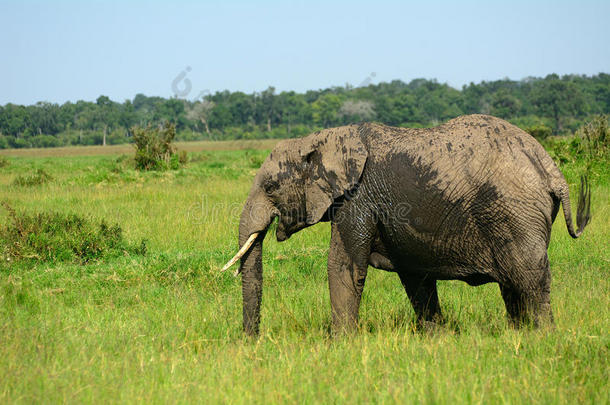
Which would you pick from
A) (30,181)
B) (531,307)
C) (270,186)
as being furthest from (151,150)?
(531,307)

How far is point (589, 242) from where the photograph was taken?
10.0m

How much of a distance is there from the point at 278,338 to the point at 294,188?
4.41 ft

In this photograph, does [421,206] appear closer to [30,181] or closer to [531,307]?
[531,307]

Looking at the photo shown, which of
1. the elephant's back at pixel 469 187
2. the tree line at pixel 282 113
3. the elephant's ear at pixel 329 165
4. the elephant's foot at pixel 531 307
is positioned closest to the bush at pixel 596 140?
the elephant's foot at pixel 531 307

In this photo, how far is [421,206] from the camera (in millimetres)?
5422

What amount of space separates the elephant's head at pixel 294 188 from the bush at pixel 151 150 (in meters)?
16.4

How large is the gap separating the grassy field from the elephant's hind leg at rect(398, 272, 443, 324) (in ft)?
0.71

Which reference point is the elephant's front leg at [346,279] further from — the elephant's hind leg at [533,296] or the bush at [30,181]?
the bush at [30,181]

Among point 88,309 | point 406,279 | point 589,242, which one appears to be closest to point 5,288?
point 88,309

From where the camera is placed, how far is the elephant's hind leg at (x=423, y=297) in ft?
20.5

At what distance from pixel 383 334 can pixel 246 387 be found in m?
1.76

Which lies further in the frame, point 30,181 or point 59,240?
point 30,181

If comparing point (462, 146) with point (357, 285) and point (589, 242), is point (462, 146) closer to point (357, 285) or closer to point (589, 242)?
point (357, 285)

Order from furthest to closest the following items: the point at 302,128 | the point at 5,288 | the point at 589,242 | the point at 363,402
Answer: the point at 302,128
the point at 589,242
the point at 5,288
the point at 363,402
